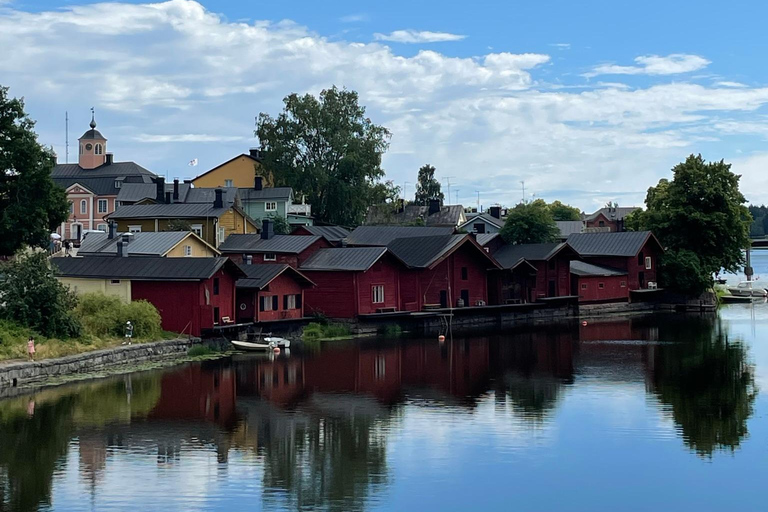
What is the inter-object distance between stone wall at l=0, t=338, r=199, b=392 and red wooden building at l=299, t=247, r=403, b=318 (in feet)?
42.6

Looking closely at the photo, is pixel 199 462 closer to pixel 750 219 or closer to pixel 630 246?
pixel 630 246

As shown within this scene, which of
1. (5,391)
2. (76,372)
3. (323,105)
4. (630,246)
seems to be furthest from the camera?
(323,105)

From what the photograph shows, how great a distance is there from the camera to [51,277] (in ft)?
134

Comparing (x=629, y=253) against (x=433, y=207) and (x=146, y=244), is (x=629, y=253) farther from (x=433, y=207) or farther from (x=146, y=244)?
(x=433, y=207)

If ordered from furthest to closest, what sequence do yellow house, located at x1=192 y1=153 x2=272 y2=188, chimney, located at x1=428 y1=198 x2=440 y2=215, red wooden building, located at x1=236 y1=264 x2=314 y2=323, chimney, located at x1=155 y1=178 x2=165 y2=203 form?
chimney, located at x1=428 y1=198 x2=440 y2=215
yellow house, located at x1=192 y1=153 x2=272 y2=188
chimney, located at x1=155 y1=178 x2=165 y2=203
red wooden building, located at x1=236 y1=264 x2=314 y2=323

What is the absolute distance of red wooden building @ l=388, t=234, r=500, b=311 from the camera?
61188mm

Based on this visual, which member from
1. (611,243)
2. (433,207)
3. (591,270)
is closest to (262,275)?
(591,270)

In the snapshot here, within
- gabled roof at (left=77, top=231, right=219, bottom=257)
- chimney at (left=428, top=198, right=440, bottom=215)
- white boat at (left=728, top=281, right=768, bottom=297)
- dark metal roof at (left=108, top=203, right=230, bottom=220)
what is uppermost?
chimney at (left=428, top=198, right=440, bottom=215)

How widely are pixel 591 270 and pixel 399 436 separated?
1894 inches

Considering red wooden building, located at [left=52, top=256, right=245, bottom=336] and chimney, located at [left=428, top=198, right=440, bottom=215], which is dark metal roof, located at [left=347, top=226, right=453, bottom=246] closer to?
red wooden building, located at [left=52, top=256, right=245, bottom=336]

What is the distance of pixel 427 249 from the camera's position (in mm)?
62750

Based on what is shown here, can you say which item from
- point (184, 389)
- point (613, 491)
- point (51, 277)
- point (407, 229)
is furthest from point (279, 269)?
point (613, 491)

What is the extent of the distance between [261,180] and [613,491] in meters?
72.0

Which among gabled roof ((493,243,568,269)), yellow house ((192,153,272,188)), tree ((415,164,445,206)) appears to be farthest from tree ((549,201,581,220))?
gabled roof ((493,243,568,269))
